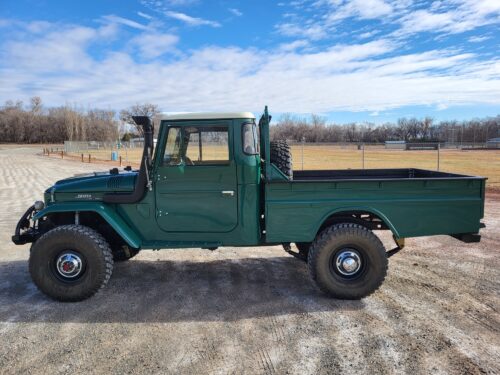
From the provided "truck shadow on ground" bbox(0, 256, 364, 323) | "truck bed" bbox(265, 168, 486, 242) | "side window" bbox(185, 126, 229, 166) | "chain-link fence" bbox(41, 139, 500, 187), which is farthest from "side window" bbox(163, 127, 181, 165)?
"truck shadow on ground" bbox(0, 256, 364, 323)

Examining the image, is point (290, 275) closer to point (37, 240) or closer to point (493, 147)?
point (37, 240)

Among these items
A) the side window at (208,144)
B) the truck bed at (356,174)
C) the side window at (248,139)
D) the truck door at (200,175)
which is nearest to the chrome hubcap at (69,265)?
the truck door at (200,175)

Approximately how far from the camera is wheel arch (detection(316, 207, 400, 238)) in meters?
4.59

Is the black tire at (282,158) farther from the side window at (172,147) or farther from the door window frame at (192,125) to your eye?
the side window at (172,147)

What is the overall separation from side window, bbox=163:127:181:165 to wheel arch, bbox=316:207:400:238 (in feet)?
6.13

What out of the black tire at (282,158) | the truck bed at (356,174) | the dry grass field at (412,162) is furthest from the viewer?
the dry grass field at (412,162)

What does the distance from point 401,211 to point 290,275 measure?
1757 millimetres

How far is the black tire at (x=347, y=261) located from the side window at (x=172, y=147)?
1938 millimetres

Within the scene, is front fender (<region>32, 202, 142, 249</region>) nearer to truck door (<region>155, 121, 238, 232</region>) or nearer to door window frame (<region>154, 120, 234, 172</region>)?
truck door (<region>155, 121, 238, 232</region>)

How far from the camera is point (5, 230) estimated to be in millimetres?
8164

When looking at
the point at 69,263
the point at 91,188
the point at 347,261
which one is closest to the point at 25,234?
the point at 69,263

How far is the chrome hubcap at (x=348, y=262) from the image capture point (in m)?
4.58

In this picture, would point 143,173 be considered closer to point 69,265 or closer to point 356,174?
point 69,265

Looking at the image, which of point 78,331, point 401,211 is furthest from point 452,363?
point 78,331
